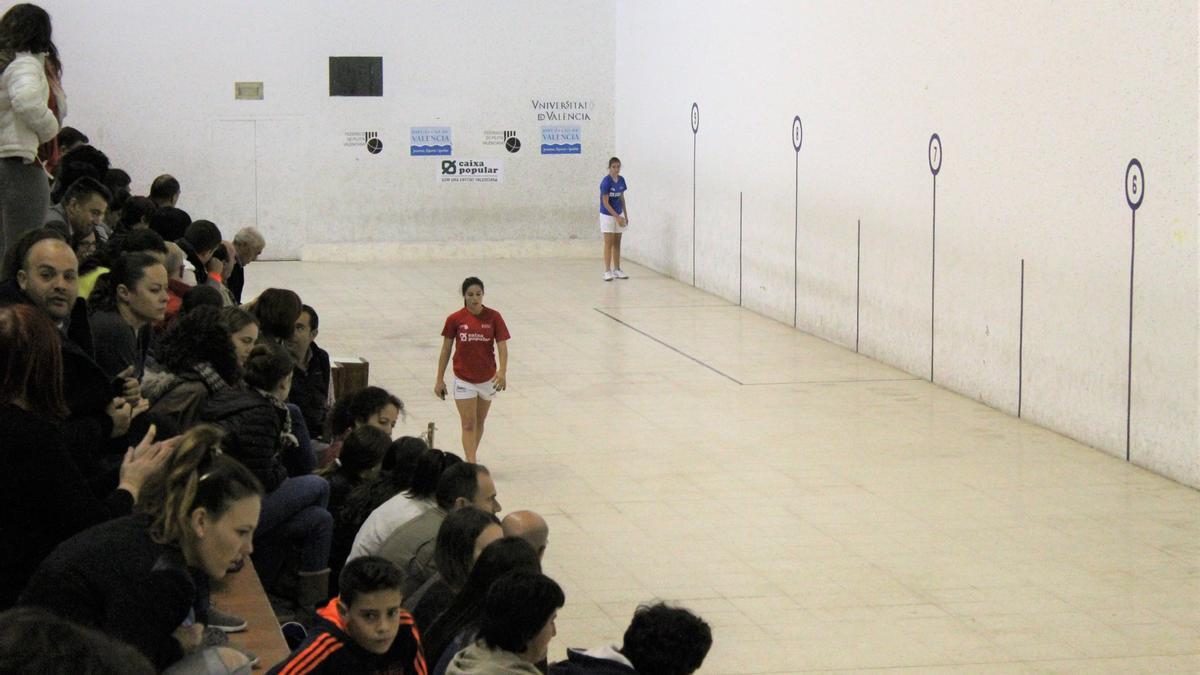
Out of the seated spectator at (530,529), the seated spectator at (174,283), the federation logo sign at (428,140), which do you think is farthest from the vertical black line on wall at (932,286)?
the federation logo sign at (428,140)

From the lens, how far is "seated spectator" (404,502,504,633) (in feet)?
16.8

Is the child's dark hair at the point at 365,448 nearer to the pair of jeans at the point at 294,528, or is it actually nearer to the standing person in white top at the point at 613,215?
the pair of jeans at the point at 294,528

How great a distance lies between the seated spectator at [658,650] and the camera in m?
4.37

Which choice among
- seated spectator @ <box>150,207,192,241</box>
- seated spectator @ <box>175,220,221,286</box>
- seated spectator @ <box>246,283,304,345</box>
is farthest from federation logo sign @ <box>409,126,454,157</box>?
seated spectator @ <box>246,283,304,345</box>

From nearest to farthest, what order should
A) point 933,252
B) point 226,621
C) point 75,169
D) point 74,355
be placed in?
point 226,621, point 74,355, point 75,169, point 933,252

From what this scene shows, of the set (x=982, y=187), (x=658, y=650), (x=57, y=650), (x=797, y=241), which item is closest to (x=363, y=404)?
(x=658, y=650)

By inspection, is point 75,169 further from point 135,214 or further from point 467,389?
point 467,389

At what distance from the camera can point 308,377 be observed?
839 cm

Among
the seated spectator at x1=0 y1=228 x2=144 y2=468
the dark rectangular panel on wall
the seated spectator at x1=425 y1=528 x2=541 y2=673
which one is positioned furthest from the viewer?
the dark rectangular panel on wall

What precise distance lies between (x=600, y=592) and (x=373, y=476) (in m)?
2.14

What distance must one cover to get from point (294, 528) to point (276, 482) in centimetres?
22

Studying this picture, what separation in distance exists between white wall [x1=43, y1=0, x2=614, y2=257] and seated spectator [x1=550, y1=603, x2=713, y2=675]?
19.8 m

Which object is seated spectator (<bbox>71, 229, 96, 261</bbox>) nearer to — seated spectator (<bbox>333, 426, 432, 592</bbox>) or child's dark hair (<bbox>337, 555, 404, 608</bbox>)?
seated spectator (<bbox>333, 426, 432, 592</bbox>)

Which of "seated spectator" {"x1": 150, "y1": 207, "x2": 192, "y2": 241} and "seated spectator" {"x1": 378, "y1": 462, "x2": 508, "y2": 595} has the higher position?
"seated spectator" {"x1": 150, "y1": 207, "x2": 192, "y2": 241}
